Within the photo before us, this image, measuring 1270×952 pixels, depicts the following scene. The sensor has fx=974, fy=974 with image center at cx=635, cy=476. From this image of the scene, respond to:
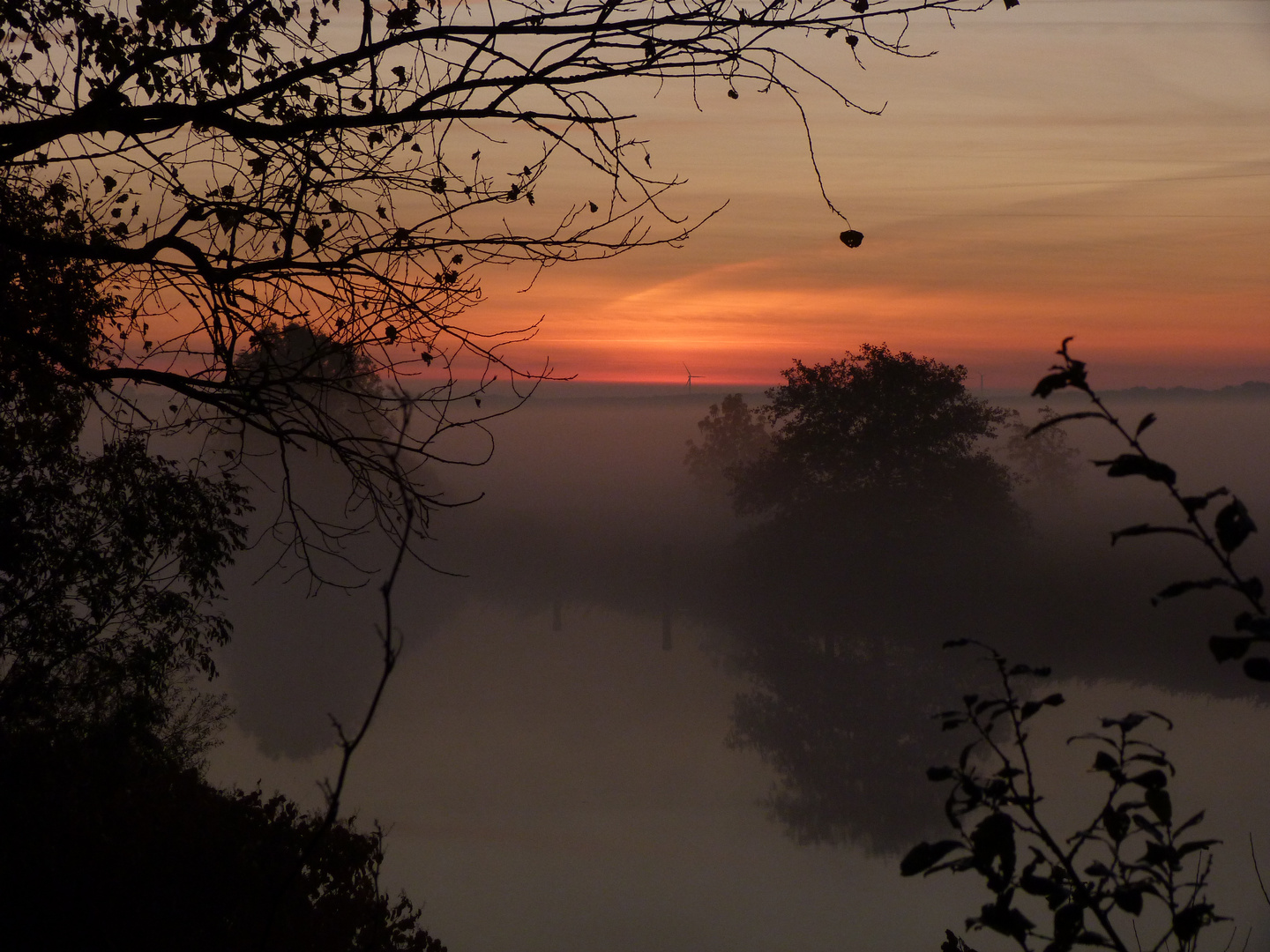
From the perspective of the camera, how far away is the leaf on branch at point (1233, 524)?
72.1 inches

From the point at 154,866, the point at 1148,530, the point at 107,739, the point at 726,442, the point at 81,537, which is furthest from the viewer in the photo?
the point at 726,442

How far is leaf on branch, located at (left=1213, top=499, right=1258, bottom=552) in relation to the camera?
1.83 m

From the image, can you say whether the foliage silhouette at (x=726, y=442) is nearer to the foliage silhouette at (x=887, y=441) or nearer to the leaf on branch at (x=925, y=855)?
the foliage silhouette at (x=887, y=441)

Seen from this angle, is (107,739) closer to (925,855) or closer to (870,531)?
(925,855)

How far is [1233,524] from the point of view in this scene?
1862 millimetres

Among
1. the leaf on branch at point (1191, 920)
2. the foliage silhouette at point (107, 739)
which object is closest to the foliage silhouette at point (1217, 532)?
the leaf on branch at point (1191, 920)

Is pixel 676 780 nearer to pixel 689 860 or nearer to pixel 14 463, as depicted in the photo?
pixel 689 860

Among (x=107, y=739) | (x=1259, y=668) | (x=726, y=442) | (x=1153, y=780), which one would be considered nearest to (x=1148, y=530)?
(x=1259, y=668)

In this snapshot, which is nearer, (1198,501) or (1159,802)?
(1198,501)

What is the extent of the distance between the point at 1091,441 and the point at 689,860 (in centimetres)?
15646

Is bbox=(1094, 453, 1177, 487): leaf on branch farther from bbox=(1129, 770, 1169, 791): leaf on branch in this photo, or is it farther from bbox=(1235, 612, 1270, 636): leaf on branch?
bbox=(1129, 770, 1169, 791): leaf on branch

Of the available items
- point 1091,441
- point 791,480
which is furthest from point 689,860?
point 1091,441

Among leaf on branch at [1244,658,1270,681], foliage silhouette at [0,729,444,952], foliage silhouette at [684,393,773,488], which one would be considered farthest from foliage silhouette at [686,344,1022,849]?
foliage silhouette at [684,393,773,488]

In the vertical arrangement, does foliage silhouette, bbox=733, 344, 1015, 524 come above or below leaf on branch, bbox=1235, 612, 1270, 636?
above
